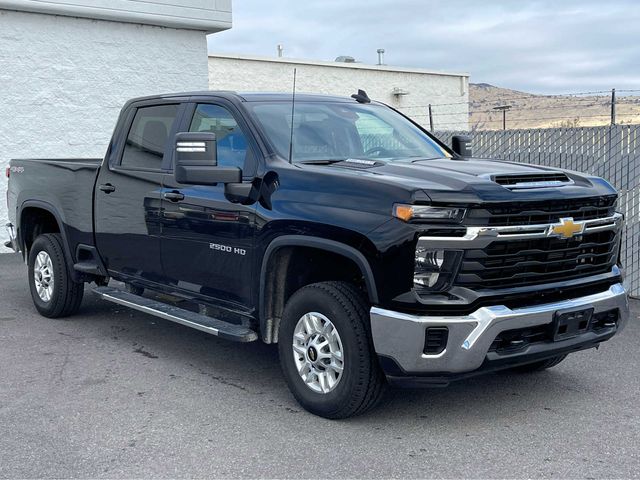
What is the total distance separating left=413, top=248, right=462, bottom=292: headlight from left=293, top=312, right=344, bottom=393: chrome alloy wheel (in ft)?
2.20

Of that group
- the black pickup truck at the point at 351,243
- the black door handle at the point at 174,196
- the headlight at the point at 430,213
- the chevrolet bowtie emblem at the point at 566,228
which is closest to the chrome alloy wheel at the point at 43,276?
the black pickup truck at the point at 351,243

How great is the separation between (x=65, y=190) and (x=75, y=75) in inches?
296

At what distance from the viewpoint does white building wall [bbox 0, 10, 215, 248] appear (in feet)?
45.2

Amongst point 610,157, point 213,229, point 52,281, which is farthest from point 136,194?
point 610,157

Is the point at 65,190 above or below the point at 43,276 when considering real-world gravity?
above

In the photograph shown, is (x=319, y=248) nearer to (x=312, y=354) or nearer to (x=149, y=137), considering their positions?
(x=312, y=354)

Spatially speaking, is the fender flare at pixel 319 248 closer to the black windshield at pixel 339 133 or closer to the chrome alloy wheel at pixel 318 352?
the chrome alloy wheel at pixel 318 352

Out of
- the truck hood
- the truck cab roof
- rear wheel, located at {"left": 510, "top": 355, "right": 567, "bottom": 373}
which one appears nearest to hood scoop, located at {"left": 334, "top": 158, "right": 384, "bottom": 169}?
the truck hood

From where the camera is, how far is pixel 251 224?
5445 mm

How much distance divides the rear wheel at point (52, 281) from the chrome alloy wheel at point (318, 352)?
11.3 feet

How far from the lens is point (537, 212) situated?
187 inches

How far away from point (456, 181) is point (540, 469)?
162 cm

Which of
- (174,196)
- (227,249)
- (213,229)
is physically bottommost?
(227,249)

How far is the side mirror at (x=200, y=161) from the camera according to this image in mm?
5367
